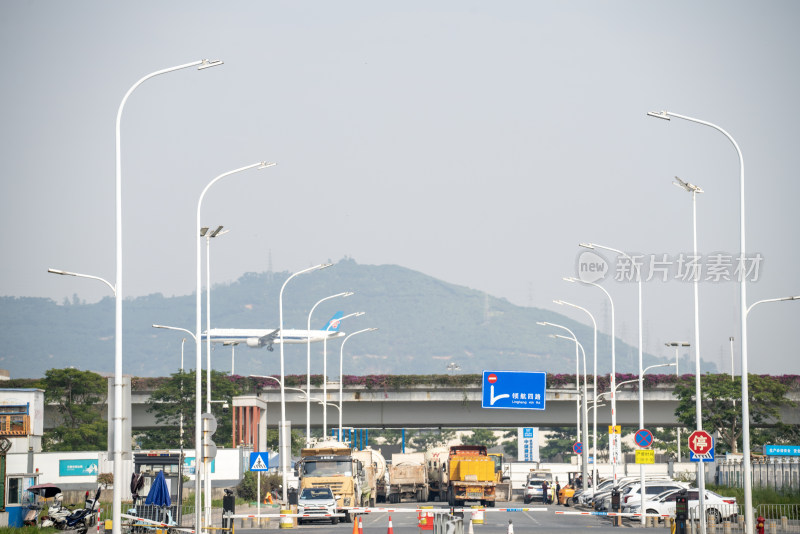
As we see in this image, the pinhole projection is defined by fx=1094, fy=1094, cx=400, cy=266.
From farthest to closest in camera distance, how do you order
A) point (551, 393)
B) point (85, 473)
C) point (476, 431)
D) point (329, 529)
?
point (476, 431)
point (551, 393)
point (85, 473)
point (329, 529)

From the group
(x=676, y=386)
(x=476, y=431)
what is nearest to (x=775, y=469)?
(x=676, y=386)

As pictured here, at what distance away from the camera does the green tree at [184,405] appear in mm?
84125

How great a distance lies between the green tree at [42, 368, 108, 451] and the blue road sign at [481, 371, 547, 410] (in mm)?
31636

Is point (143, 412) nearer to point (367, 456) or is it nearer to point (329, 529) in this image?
point (367, 456)

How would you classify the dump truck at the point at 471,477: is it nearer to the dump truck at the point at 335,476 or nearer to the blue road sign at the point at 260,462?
the dump truck at the point at 335,476

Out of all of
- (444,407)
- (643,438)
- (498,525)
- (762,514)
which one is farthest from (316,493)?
(444,407)

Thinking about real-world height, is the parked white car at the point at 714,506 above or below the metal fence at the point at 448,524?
below

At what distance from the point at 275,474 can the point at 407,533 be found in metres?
35.5

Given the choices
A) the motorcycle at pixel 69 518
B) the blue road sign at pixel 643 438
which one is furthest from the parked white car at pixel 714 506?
the motorcycle at pixel 69 518

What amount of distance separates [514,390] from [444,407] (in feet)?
75.6

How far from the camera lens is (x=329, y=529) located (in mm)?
36750

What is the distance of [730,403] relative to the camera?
244 feet

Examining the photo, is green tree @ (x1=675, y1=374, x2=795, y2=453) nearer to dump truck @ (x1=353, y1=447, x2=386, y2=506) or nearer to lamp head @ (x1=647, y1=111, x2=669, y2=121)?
dump truck @ (x1=353, y1=447, x2=386, y2=506)

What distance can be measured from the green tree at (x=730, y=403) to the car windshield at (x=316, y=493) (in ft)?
127
